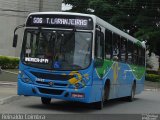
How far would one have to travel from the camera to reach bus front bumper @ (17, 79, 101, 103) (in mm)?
16359

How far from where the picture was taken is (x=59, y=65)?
16500mm

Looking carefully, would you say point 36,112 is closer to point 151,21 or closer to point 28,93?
point 28,93

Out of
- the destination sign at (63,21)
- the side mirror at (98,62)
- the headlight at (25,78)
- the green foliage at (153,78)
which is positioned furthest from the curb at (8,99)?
the green foliage at (153,78)

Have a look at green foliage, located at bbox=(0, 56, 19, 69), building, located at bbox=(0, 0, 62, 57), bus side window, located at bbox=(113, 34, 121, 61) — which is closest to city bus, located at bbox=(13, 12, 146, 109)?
bus side window, located at bbox=(113, 34, 121, 61)

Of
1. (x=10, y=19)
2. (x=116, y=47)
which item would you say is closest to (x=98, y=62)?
(x=116, y=47)

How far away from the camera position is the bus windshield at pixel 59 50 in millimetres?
16469

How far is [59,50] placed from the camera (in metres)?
16.7

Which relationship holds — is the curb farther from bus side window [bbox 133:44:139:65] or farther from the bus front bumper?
bus side window [bbox 133:44:139:65]

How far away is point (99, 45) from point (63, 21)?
149cm

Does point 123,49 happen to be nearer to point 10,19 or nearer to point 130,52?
point 130,52

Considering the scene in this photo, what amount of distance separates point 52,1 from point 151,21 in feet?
33.3

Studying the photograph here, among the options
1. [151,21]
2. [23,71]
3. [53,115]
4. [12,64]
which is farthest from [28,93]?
[151,21]

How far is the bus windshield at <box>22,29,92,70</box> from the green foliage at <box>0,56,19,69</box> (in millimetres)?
26230

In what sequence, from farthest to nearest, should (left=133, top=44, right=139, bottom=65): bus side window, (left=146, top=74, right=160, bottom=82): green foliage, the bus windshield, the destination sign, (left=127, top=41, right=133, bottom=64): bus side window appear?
(left=146, top=74, right=160, bottom=82): green foliage
(left=133, top=44, right=139, bottom=65): bus side window
(left=127, top=41, right=133, bottom=64): bus side window
the destination sign
the bus windshield
